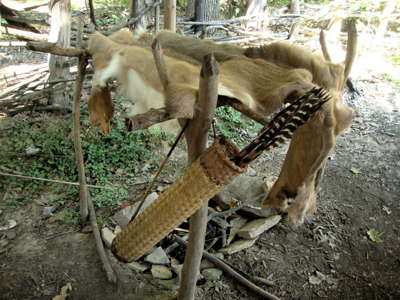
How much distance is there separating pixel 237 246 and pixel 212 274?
1.12 ft

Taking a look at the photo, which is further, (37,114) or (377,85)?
(377,85)

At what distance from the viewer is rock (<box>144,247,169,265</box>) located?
7.84ft

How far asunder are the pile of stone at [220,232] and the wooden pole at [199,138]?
51 centimetres

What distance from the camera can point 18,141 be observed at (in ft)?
11.3

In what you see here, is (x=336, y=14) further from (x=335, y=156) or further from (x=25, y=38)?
(x=25, y=38)

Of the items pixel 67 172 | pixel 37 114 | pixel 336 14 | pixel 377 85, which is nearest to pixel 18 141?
pixel 37 114

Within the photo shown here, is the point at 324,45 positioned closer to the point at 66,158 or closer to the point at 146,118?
the point at 146,118

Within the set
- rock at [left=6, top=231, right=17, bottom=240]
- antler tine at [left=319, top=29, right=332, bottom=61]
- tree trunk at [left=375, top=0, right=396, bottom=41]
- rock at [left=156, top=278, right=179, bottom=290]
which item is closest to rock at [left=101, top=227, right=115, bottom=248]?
rock at [left=156, top=278, right=179, bottom=290]

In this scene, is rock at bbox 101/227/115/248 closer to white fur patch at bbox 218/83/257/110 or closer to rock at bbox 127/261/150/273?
rock at bbox 127/261/150/273

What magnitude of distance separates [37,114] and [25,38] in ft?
2.77

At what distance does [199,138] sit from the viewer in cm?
132

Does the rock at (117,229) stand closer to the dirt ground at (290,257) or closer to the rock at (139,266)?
the dirt ground at (290,257)

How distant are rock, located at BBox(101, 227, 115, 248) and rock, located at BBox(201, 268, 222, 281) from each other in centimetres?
72

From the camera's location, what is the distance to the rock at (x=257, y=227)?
261 cm
